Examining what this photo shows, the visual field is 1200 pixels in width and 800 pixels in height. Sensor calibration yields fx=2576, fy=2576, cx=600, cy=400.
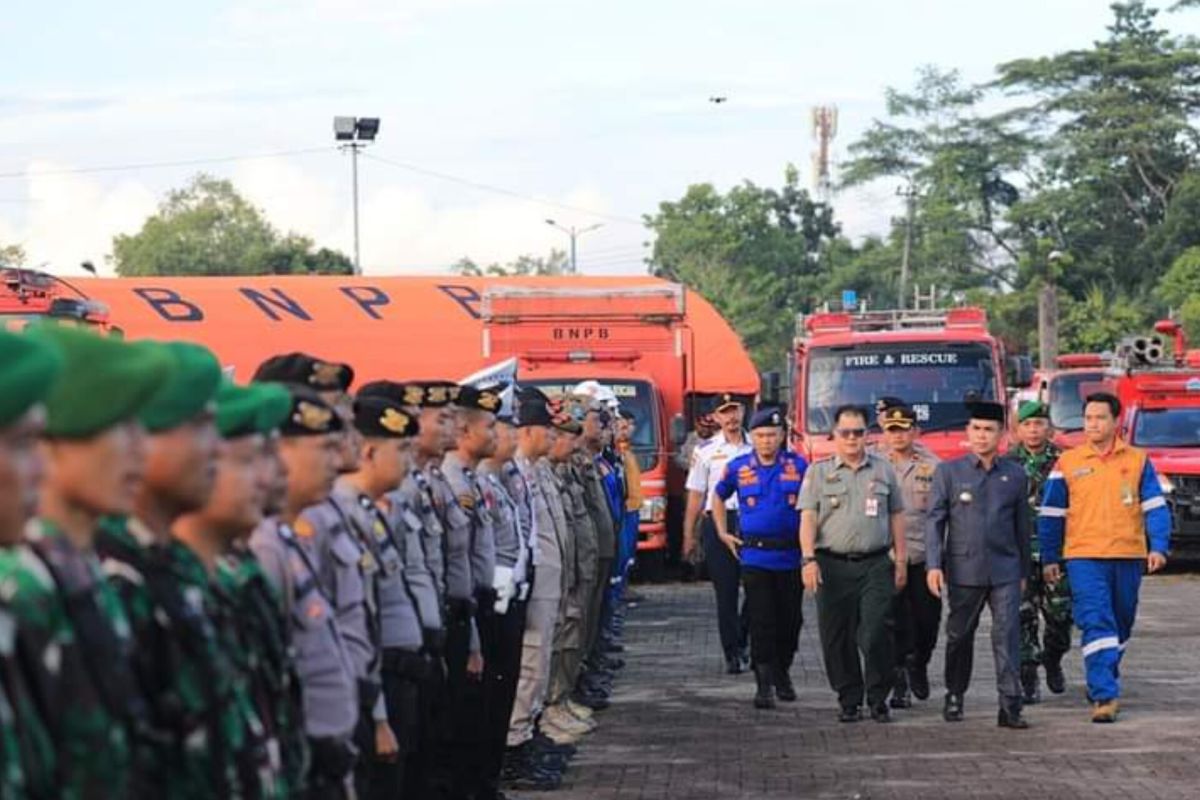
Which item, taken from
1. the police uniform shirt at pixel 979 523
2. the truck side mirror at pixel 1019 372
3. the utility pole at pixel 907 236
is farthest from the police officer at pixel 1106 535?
the utility pole at pixel 907 236

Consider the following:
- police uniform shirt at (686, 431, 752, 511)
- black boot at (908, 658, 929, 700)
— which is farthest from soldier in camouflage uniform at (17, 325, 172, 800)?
police uniform shirt at (686, 431, 752, 511)

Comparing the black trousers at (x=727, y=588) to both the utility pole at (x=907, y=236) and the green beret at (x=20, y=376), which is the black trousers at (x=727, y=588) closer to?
the green beret at (x=20, y=376)

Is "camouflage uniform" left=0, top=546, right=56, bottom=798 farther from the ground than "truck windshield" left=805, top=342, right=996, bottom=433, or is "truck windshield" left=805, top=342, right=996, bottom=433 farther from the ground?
"camouflage uniform" left=0, top=546, right=56, bottom=798

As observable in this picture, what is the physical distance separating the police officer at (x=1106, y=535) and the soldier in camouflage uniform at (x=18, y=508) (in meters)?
11.4

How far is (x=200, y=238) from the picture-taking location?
395 ft

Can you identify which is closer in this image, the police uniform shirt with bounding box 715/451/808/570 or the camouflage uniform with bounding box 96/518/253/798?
the camouflage uniform with bounding box 96/518/253/798

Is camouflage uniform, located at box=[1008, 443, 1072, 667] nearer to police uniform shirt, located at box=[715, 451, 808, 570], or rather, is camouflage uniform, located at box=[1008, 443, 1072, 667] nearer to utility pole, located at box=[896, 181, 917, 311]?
police uniform shirt, located at box=[715, 451, 808, 570]

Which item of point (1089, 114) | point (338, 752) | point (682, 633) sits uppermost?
point (1089, 114)

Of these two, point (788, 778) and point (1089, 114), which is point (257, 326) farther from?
point (1089, 114)

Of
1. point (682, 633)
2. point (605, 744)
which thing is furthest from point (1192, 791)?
point (682, 633)

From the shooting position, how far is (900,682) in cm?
1645

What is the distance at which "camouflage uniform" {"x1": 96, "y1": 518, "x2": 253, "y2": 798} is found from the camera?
5480 millimetres

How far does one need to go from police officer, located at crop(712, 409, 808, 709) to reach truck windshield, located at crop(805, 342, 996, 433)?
442 inches

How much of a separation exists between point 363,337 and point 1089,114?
188ft
